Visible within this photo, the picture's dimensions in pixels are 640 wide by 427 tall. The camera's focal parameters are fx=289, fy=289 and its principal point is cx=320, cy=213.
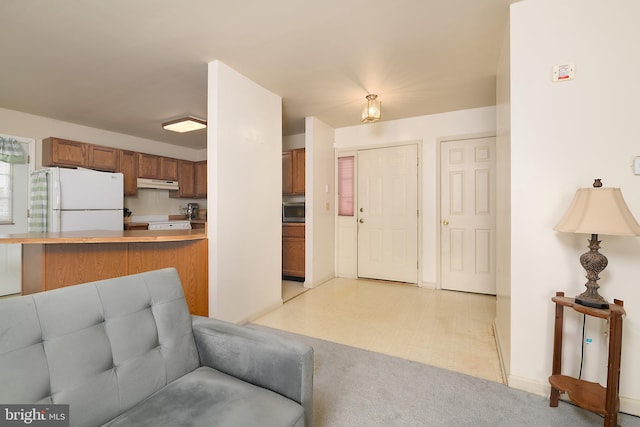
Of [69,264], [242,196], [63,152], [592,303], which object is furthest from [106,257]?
[592,303]

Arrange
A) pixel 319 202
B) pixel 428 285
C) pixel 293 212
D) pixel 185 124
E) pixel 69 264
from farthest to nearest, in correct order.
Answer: pixel 293 212, pixel 319 202, pixel 428 285, pixel 185 124, pixel 69 264

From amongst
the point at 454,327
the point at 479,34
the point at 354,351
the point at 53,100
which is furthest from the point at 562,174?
the point at 53,100

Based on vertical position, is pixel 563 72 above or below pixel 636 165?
above

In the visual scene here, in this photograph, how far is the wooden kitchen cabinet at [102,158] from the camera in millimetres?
4266

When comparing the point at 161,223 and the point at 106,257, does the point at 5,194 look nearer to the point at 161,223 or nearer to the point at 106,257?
the point at 161,223

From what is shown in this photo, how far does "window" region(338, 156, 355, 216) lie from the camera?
4680 millimetres

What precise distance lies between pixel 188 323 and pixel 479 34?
9.09ft

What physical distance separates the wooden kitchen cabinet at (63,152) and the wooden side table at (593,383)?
5.50m

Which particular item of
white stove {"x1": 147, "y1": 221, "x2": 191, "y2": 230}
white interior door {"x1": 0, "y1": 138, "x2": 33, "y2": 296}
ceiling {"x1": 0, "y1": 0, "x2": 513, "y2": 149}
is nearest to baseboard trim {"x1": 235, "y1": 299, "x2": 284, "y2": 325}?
ceiling {"x1": 0, "y1": 0, "x2": 513, "y2": 149}

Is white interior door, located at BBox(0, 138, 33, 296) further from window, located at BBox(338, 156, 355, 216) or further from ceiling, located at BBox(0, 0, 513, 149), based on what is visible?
window, located at BBox(338, 156, 355, 216)

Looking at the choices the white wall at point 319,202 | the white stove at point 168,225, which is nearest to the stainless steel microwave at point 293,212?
the white wall at point 319,202

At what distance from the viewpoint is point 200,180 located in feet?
19.2

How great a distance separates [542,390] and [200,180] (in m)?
5.82
